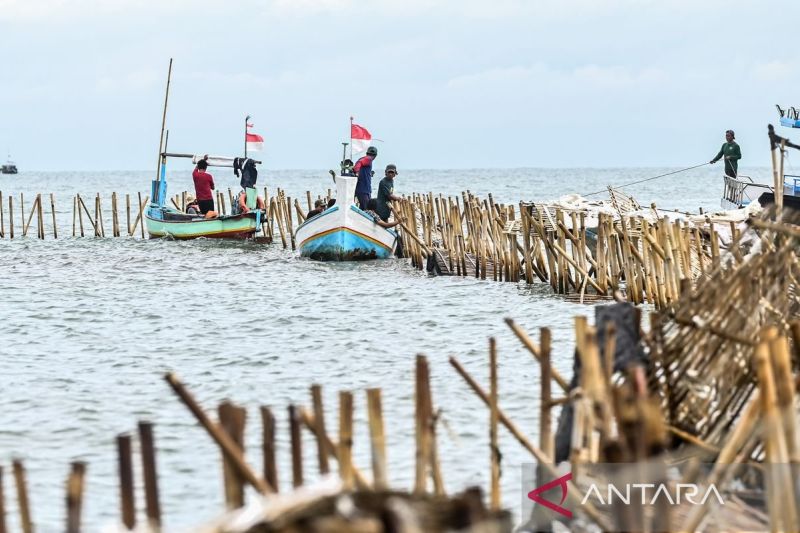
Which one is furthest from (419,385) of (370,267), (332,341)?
→ (370,267)

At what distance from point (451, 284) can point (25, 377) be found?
9.19 m

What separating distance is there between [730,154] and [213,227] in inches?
482

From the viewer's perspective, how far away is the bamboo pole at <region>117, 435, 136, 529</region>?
409cm

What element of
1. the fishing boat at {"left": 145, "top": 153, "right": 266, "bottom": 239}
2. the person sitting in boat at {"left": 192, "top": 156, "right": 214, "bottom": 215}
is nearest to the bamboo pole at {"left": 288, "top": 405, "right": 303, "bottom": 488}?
the person sitting in boat at {"left": 192, "top": 156, "right": 214, "bottom": 215}

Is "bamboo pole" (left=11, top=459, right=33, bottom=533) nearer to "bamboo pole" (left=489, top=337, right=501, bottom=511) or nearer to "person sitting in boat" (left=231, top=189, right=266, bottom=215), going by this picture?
"bamboo pole" (left=489, top=337, right=501, bottom=511)

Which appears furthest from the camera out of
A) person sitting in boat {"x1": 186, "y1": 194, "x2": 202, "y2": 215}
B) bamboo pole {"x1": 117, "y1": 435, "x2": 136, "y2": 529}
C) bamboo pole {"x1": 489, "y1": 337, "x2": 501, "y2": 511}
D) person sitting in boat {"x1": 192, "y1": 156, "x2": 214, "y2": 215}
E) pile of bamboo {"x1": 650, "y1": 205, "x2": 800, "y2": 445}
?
person sitting in boat {"x1": 186, "y1": 194, "x2": 202, "y2": 215}

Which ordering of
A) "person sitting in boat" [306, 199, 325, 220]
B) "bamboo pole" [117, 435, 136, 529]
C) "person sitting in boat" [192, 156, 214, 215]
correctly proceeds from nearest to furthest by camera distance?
"bamboo pole" [117, 435, 136, 529] < "person sitting in boat" [306, 199, 325, 220] < "person sitting in boat" [192, 156, 214, 215]

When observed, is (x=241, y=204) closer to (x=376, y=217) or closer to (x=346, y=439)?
(x=376, y=217)

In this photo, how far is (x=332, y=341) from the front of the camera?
1446 cm

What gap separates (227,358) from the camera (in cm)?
1319

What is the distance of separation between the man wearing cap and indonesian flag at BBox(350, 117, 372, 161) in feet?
3.44

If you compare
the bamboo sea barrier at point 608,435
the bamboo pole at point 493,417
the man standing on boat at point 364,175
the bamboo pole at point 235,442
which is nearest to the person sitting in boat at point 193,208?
the man standing on boat at point 364,175

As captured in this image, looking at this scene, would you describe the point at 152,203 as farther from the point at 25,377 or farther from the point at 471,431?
the point at 471,431

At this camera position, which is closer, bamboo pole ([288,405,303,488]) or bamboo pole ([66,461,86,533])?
bamboo pole ([66,461,86,533])
